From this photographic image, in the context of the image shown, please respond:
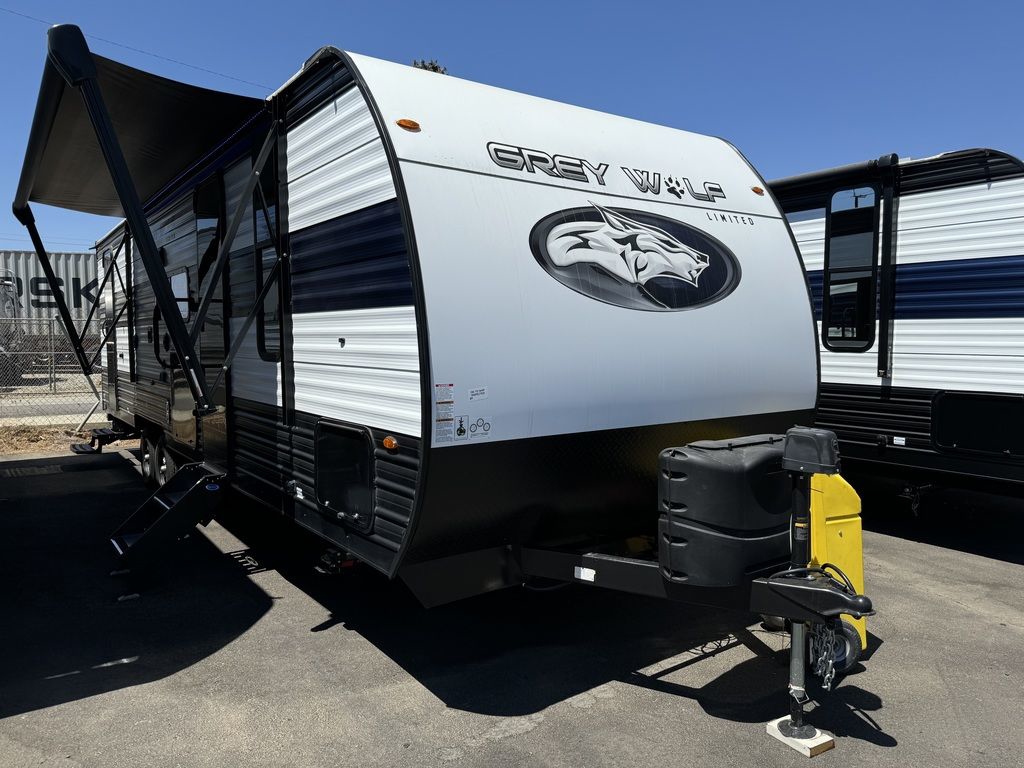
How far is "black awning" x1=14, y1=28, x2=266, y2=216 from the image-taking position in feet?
15.7

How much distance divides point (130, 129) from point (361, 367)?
3088 millimetres

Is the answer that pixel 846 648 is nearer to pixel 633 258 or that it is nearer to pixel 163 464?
pixel 633 258

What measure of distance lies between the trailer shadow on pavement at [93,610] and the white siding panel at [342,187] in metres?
2.51

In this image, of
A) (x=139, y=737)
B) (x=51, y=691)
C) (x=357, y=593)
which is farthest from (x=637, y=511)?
(x=51, y=691)

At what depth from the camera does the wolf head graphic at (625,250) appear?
385cm

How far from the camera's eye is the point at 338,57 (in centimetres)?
380

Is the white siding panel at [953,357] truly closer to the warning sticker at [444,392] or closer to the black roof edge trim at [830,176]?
the black roof edge trim at [830,176]

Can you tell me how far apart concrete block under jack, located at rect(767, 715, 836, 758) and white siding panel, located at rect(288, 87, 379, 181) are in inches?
126

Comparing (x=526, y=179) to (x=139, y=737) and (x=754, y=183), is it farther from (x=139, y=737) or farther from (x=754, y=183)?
(x=139, y=737)

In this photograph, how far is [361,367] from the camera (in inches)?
151

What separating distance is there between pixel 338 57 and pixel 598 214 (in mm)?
1493

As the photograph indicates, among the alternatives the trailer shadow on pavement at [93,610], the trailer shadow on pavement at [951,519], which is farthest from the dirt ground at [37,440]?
the trailer shadow on pavement at [951,519]

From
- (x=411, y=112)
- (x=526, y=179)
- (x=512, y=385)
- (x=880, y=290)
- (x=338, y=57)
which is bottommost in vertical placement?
(x=512, y=385)

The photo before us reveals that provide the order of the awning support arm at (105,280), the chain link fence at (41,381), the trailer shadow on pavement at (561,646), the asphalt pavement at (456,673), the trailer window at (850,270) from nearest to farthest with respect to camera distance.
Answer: the asphalt pavement at (456,673), the trailer shadow on pavement at (561,646), the trailer window at (850,270), the awning support arm at (105,280), the chain link fence at (41,381)
